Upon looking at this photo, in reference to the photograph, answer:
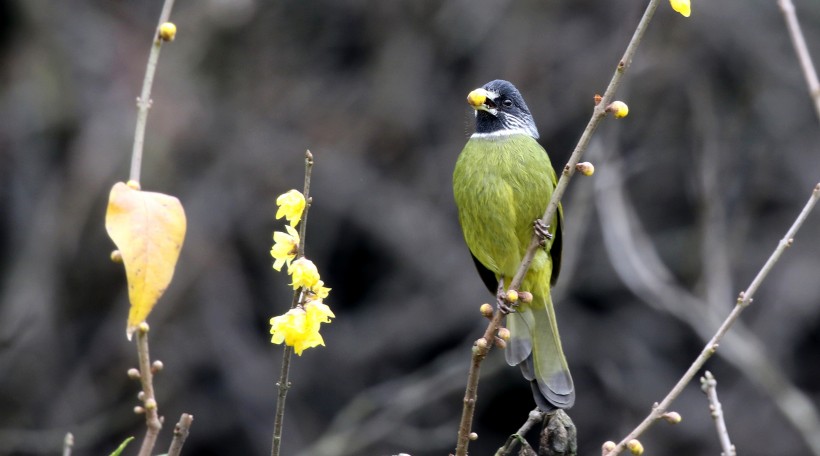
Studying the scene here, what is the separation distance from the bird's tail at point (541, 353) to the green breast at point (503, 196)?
0.17m

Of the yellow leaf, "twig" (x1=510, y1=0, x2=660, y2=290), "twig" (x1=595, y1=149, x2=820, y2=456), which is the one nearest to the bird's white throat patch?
"twig" (x1=510, y1=0, x2=660, y2=290)

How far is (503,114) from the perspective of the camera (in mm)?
4105

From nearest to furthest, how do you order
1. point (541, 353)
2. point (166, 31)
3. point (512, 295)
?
point (166, 31) < point (512, 295) < point (541, 353)

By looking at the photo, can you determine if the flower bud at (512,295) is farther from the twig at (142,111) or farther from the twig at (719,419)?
the twig at (142,111)

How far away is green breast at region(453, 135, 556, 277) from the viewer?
382cm

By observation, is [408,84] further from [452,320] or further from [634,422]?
[634,422]

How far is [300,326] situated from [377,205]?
5.22 meters

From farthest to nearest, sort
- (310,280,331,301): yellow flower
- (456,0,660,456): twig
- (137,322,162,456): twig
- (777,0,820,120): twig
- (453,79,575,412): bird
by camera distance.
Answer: (453,79,575,412): bird < (777,0,820,120): twig < (456,0,660,456): twig < (310,280,331,301): yellow flower < (137,322,162,456): twig

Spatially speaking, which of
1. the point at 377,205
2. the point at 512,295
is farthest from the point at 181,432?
the point at 377,205

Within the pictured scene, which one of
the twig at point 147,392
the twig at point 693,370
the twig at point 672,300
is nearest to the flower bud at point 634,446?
the twig at point 693,370

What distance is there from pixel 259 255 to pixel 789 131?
3.73m

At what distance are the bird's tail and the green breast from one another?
17 centimetres

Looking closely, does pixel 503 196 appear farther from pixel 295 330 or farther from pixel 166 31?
pixel 166 31

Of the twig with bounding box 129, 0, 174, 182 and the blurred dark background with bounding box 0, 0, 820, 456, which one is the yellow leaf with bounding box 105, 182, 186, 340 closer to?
the twig with bounding box 129, 0, 174, 182
